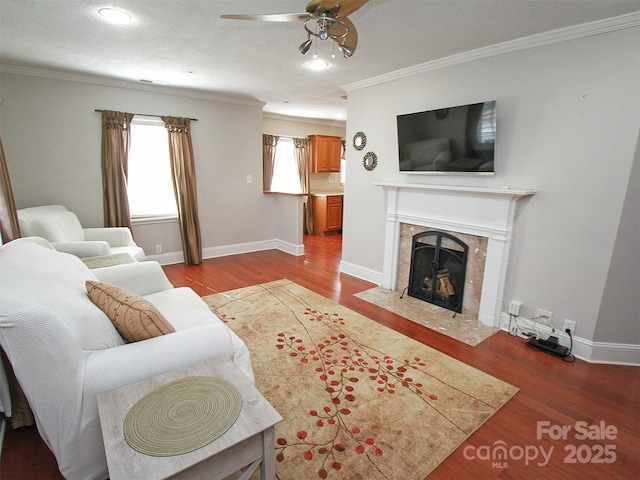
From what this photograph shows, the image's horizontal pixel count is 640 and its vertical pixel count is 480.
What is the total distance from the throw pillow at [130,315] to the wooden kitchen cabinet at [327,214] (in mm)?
5593

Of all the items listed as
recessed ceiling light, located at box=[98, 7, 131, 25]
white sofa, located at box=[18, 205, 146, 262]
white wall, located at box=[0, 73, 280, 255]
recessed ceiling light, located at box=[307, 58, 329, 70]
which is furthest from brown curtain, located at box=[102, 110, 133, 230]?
recessed ceiling light, located at box=[307, 58, 329, 70]

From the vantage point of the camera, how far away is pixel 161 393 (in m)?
1.21

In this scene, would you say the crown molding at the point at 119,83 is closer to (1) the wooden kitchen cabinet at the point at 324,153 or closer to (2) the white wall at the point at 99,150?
(2) the white wall at the point at 99,150

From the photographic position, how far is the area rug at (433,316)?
2.92 metres

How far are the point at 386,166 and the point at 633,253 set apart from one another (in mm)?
2313

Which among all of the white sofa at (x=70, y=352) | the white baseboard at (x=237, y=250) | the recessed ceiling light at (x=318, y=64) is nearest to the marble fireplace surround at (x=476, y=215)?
the recessed ceiling light at (x=318, y=64)

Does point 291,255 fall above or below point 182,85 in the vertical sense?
below

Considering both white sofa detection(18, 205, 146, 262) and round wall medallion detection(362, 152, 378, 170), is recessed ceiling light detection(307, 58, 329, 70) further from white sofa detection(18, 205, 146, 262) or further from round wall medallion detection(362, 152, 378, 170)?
white sofa detection(18, 205, 146, 262)

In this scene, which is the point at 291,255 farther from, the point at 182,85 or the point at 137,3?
the point at 137,3

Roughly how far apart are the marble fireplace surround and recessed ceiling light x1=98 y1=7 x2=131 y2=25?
2.67 meters

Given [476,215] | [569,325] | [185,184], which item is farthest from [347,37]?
[185,184]

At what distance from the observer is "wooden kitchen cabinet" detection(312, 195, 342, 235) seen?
23.1 feet

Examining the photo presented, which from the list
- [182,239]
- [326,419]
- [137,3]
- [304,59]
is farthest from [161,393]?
[182,239]

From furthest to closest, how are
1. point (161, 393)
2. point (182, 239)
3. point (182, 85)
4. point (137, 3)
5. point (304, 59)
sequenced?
point (182, 239) < point (182, 85) < point (304, 59) < point (137, 3) < point (161, 393)
